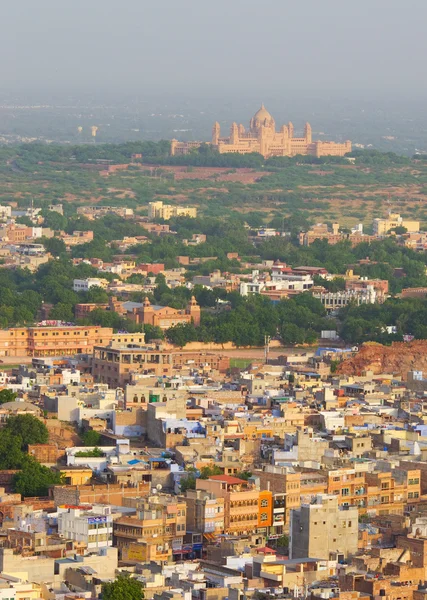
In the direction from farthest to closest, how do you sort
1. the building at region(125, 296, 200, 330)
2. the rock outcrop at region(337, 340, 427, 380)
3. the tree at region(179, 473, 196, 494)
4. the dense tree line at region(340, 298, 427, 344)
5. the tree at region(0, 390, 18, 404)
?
the building at region(125, 296, 200, 330)
the dense tree line at region(340, 298, 427, 344)
the rock outcrop at region(337, 340, 427, 380)
the tree at region(0, 390, 18, 404)
the tree at region(179, 473, 196, 494)

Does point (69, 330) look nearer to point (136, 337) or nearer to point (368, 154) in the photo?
point (136, 337)

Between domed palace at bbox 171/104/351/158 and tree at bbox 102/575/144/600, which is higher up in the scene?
tree at bbox 102/575/144/600

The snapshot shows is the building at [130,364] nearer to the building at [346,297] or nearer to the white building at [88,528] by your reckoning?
the white building at [88,528]

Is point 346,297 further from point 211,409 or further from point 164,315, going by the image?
point 211,409

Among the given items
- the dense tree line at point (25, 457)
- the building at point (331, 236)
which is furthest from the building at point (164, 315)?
the building at point (331, 236)

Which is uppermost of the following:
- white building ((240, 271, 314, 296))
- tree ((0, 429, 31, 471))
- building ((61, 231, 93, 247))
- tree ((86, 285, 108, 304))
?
tree ((0, 429, 31, 471))

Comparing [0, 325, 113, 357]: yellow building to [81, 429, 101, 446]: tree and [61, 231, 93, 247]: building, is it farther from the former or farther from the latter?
[61, 231, 93, 247]: building

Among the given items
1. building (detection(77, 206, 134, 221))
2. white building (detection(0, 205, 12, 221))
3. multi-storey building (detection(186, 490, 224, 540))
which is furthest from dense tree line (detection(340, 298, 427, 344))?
building (detection(77, 206, 134, 221))
